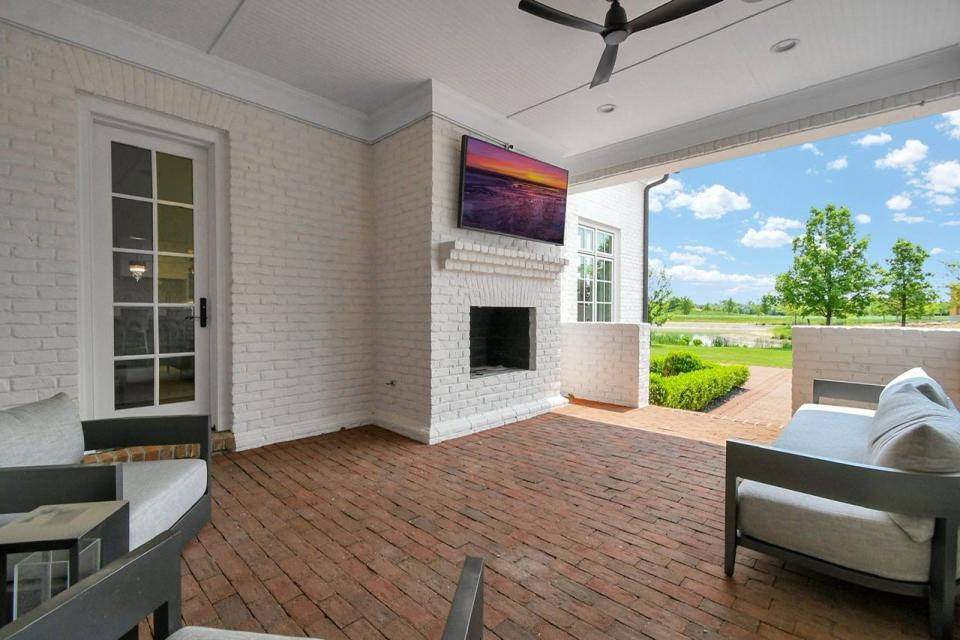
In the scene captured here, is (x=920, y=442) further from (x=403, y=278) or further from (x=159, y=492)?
(x=403, y=278)

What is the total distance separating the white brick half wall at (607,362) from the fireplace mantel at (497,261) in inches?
43.3

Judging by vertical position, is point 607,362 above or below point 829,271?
below

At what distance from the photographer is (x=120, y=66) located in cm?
296

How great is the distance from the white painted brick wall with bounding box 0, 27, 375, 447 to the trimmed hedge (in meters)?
3.90

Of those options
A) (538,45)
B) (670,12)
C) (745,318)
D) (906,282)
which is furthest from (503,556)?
(745,318)

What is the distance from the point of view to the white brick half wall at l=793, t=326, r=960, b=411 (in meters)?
3.59

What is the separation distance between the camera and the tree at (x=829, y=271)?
8680 millimetres

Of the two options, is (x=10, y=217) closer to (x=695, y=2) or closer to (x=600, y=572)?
(x=600, y=572)

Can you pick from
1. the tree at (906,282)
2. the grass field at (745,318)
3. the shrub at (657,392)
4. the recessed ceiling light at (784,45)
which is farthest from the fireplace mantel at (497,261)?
the tree at (906,282)

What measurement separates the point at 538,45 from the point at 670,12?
104 cm

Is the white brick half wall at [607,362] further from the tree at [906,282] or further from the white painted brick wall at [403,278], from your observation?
the tree at [906,282]

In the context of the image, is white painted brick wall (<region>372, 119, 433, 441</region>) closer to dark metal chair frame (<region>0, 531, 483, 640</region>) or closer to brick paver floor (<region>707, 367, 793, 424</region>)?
dark metal chair frame (<region>0, 531, 483, 640</region>)

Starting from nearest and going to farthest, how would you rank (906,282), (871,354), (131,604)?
(131,604)
(871,354)
(906,282)

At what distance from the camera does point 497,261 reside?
4.21 m
